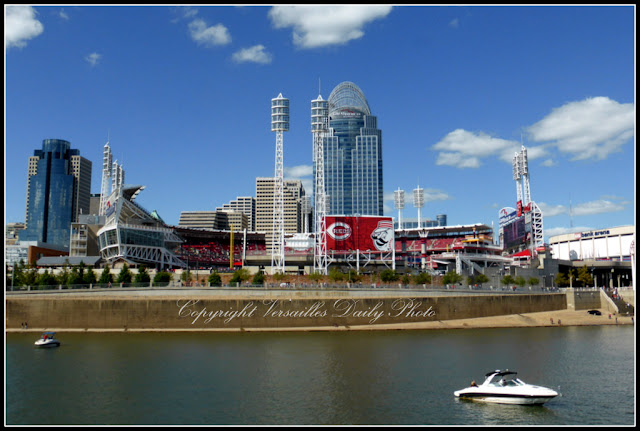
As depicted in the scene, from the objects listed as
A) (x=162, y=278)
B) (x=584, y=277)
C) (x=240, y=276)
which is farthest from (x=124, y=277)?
(x=584, y=277)

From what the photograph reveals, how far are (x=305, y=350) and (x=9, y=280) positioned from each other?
72.2 meters

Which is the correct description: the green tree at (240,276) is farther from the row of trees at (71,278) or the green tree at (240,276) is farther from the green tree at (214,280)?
the row of trees at (71,278)

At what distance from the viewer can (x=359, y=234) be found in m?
141

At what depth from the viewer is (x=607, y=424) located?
3500 cm

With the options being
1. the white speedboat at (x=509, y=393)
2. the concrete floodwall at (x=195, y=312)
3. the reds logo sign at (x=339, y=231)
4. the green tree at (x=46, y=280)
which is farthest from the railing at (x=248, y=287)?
the white speedboat at (x=509, y=393)

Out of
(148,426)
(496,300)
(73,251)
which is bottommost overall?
(148,426)

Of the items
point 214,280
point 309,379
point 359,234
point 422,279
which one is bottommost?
point 309,379

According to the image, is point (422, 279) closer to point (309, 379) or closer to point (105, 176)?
point (309, 379)

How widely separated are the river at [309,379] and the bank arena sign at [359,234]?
6127 centimetres

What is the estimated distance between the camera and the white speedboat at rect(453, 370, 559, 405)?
40.3m

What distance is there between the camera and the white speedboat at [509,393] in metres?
40.3

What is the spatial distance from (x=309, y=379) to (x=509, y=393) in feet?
56.9

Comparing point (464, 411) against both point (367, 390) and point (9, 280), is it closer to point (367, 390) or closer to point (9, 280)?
point (367, 390)

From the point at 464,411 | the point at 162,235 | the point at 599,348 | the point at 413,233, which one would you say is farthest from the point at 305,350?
the point at 413,233
